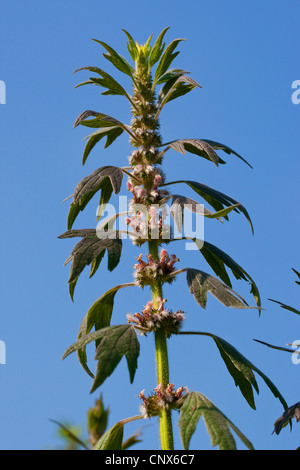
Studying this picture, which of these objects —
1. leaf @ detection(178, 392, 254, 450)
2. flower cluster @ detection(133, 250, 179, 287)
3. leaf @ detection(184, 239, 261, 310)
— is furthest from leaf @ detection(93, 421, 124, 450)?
leaf @ detection(184, 239, 261, 310)

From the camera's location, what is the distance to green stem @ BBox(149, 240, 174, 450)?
3.87 meters

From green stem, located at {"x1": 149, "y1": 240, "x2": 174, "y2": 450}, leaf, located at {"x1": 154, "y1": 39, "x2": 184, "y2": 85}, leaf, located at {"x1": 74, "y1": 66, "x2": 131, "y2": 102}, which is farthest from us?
leaf, located at {"x1": 154, "y1": 39, "x2": 184, "y2": 85}

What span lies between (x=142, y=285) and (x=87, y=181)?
893 mm

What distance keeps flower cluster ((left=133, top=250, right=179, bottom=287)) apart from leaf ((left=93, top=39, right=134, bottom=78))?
1.67 metres

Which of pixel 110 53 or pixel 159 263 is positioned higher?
pixel 110 53

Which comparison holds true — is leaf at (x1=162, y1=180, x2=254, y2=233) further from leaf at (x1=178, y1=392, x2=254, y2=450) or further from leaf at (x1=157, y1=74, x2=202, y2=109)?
leaf at (x1=178, y1=392, x2=254, y2=450)

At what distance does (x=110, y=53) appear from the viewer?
4.99 m

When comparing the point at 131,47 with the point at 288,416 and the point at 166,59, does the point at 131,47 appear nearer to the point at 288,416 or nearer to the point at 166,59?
the point at 166,59

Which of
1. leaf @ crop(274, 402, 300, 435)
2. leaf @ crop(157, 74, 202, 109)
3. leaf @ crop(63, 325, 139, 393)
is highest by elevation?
leaf @ crop(157, 74, 202, 109)

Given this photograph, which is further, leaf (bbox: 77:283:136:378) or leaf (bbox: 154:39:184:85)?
leaf (bbox: 154:39:184:85)

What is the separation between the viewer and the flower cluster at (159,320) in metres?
4.16
